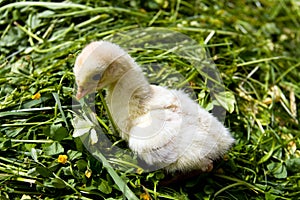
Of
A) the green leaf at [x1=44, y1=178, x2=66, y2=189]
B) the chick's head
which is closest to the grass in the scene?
the green leaf at [x1=44, y1=178, x2=66, y2=189]

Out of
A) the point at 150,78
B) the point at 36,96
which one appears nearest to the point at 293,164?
the point at 150,78

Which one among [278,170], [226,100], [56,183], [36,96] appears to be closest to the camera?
[56,183]

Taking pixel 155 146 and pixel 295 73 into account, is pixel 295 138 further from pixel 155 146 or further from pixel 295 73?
pixel 155 146

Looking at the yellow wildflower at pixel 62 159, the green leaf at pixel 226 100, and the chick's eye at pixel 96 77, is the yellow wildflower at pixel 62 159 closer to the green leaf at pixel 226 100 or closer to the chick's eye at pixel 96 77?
the chick's eye at pixel 96 77

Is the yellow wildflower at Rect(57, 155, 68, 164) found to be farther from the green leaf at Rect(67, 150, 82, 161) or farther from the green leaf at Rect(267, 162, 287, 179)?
the green leaf at Rect(267, 162, 287, 179)

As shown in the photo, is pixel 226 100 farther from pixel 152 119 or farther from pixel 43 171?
pixel 43 171
